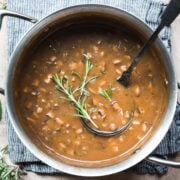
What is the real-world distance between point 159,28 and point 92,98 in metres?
0.32

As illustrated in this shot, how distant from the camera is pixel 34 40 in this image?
162 centimetres

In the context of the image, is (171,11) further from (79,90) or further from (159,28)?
(79,90)

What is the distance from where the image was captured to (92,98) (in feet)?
5.21

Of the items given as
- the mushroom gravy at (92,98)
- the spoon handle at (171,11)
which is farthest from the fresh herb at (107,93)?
the spoon handle at (171,11)

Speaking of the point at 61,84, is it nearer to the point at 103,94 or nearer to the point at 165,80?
the point at 103,94

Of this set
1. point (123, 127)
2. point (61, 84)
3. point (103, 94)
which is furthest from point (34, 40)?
point (123, 127)

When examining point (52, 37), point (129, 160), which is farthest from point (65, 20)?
point (129, 160)

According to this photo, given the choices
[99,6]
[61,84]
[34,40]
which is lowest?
[61,84]

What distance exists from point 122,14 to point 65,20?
0.19m

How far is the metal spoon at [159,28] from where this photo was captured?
132cm

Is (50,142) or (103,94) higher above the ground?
(103,94)

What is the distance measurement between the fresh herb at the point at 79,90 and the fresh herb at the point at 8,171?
0.99 ft

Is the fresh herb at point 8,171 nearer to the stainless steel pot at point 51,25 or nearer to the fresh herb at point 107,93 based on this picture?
the stainless steel pot at point 51,25

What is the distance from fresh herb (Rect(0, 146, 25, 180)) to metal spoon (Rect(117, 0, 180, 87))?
1.49 ft
